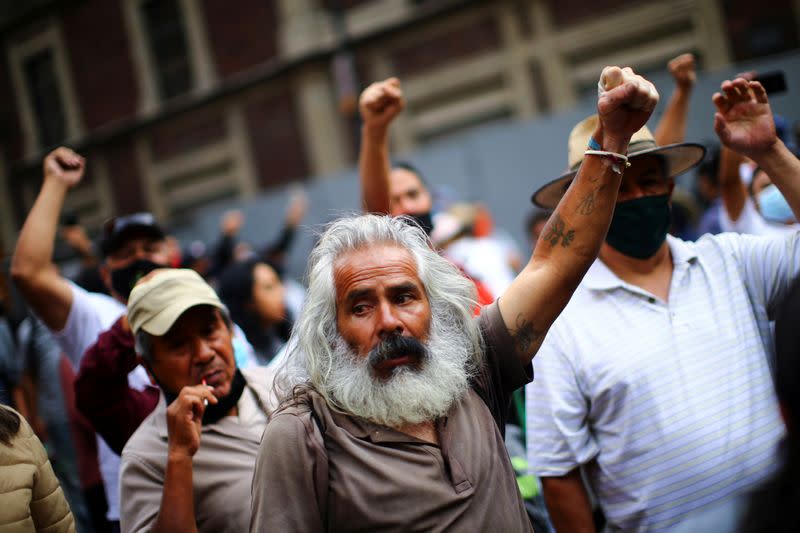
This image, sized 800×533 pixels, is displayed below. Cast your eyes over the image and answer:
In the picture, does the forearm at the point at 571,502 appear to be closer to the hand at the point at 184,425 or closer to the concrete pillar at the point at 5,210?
the hand at the point at 184,425

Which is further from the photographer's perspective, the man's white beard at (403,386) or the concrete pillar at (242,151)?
the concrete pillar at (242,151)

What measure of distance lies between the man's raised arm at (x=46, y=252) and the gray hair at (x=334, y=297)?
1.31 meters

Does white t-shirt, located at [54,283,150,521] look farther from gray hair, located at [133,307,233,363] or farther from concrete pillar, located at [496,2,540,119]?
concrete pillar, located at [496,2,540,119]

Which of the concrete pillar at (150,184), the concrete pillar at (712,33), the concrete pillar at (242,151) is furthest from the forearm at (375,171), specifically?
the concrete pillar at (150,184)

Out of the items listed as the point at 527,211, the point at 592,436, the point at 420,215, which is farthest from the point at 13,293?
the point at 592,436

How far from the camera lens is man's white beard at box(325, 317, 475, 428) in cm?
191

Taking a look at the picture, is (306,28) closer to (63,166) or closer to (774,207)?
(63,166)

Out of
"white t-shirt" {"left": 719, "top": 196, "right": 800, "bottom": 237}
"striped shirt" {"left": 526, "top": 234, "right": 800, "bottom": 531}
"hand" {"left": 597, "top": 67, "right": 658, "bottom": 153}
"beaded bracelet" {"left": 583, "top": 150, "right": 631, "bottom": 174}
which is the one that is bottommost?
"striped shirt" {"left": 526, "top": 234, "right": 800, "bottom": 531}

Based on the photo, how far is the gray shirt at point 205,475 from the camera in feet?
7.21

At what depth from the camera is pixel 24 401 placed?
508 cm

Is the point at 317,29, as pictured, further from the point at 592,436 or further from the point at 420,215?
the point at 592,436

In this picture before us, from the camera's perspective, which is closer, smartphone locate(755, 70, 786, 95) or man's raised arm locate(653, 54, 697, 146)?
smartphone locate(755, 70, 786, 95)

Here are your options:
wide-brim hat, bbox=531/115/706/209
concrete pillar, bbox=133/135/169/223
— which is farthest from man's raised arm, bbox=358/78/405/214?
concrete pillar, bbox=133/135/169/223

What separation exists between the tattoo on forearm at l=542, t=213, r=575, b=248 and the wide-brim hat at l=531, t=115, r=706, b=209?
1.46 ft
